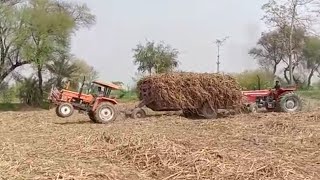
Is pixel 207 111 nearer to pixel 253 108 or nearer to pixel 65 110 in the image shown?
pixel 253 108

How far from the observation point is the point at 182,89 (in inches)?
637

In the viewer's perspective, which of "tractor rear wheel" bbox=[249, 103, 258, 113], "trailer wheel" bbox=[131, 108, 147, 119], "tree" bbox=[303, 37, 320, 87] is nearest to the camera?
"trailer wheel" bbox=[131, 108, 147, 119]

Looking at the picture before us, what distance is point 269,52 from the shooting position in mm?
53906

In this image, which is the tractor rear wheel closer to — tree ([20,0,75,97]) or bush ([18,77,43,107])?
tree ([20,0,75,97])

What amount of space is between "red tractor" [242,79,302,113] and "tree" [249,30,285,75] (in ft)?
109

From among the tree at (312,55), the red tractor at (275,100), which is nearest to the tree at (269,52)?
the tree at (312,55)

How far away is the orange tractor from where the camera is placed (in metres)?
15.4

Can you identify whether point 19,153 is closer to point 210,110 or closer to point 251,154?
point 251,154

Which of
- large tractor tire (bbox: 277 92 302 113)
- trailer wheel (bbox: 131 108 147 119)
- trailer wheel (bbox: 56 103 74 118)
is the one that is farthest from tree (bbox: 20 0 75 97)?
large tractor tire (bbox: 277 92 302 113)

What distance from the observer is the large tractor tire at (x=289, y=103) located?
17.8 m

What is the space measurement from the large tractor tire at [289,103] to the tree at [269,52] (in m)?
33.4

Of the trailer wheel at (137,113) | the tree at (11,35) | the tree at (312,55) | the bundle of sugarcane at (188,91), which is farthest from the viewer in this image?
the tree at (312,55)

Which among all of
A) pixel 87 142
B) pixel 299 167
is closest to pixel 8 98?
pixel 87 142

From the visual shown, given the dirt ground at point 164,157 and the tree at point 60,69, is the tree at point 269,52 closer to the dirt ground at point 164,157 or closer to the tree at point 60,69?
the tree at point 60,69
